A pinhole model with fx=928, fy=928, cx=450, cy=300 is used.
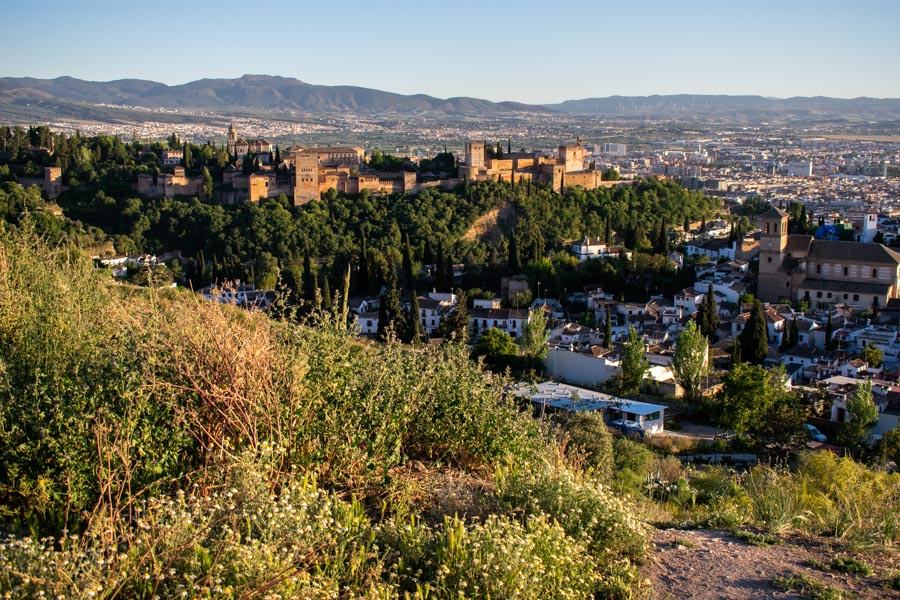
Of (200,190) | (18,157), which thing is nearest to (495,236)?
(200,190)

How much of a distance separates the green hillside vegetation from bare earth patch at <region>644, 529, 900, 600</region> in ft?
Answer: 0.58

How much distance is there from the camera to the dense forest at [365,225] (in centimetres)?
2556

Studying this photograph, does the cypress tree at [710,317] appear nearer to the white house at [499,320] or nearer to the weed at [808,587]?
the white house at [499,320]

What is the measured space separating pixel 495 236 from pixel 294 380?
28.4 meters

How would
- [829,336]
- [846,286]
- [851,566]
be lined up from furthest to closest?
[846,286]
[829,336]
[851,566]

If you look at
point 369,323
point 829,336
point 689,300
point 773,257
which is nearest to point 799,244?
point 773,257

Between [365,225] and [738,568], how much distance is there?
2757 centimetres

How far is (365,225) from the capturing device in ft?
101

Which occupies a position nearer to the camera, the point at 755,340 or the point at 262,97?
the point at 755,340

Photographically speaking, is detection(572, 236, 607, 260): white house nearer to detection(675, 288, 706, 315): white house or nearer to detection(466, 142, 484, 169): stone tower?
detection(675, 288, 706, 315): white house

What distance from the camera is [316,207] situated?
105 feet

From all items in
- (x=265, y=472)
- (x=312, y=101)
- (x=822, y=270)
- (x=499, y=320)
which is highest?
(x=312, y=101)

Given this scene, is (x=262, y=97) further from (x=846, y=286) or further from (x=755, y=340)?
(x=755, y=340)

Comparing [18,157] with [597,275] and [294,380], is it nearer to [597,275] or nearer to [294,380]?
[597,275]
